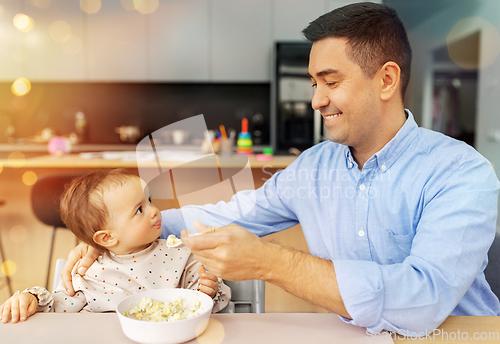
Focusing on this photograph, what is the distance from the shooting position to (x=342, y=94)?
1.00 metres

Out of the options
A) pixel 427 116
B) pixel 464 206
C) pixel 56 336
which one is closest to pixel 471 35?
pixel 427 116

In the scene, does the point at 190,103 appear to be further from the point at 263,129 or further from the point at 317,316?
the point at 317,316

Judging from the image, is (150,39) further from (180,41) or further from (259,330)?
(259,330)

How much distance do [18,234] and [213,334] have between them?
240 cm

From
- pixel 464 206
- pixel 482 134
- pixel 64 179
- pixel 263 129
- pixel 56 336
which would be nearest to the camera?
pixel 56 336

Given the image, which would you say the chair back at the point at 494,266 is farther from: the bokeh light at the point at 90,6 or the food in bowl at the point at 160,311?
the bokeh light at the point at 90,6

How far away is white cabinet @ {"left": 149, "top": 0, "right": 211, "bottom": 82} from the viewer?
3.74 metres

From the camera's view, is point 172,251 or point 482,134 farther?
point 482,134

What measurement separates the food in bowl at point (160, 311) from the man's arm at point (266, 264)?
87 millimetres

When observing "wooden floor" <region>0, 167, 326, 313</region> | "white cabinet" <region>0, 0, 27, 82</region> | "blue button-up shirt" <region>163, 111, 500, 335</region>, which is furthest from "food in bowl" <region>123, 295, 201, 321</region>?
"white cabinet" <region>0, 0, 27, 82</region>

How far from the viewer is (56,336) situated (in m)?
0.66

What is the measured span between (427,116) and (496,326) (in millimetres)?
3843

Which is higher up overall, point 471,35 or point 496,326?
point 471,35

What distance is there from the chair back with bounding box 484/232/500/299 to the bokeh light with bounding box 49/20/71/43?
12.8 feet
